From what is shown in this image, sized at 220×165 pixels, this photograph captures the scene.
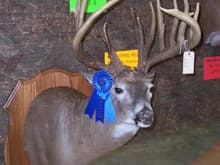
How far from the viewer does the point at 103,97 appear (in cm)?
158

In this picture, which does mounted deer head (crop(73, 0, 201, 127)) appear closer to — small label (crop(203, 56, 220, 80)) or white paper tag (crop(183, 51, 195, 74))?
white paper tag (crop(183, 51, 195, 74))

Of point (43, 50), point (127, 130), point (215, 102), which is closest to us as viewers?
point (127, 130)

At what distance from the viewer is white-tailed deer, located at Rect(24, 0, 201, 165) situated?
61.5 inches

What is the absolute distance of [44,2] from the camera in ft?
5.53

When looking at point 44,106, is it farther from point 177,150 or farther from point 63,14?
point 177,150

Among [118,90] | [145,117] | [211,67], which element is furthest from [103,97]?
[211,67]

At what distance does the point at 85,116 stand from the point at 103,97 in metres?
0.10

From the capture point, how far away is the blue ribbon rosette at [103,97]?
1.58 metres

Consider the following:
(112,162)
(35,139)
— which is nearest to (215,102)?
(112,162)

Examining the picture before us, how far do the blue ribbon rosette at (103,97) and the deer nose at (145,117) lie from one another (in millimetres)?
116

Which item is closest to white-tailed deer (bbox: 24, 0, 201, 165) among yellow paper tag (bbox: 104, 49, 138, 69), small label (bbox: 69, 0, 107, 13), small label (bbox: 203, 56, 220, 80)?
small label (bbox: 69, 0, 107, 13)

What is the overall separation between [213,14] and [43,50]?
816mm

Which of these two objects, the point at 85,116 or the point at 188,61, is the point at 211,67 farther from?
the point at 85,116

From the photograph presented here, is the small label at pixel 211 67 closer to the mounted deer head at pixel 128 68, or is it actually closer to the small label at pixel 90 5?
the mounted deer head at pixel 128 68
